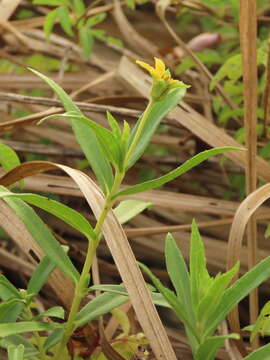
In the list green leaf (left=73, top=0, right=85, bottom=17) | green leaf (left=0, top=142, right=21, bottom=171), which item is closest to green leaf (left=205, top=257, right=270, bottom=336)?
green leaf (left=0, top=142, right=21, bottom=171)

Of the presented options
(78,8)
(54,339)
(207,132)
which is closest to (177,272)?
(54,339)

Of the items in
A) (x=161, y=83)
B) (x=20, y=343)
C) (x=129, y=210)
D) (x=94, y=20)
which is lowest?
(x=20, y=343)

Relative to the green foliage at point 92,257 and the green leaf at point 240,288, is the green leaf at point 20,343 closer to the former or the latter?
the green foliage at point 92,257

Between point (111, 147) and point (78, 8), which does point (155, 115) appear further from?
point (78, 8)

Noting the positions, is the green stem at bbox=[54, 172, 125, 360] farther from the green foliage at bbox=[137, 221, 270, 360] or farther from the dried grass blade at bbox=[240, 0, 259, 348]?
the dried grass blade at bbox=[240, 0, 259, 348]

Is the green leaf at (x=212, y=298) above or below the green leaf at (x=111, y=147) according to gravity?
below

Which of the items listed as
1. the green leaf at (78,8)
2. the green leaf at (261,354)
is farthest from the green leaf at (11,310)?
the green leaf at (78,8)
